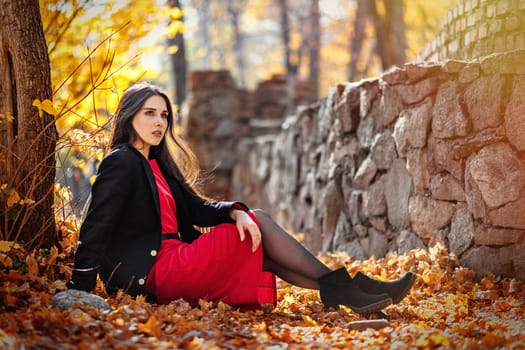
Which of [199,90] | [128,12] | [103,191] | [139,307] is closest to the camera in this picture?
[139,307]

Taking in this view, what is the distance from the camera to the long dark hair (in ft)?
11.5

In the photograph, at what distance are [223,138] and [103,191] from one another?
8104 mm

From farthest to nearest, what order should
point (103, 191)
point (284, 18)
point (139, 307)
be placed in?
point (284, 18) → point (103, 191) → point (139, 307)

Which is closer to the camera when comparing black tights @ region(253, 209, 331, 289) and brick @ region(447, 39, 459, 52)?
black tights @ region(253, 209, 331, 289)

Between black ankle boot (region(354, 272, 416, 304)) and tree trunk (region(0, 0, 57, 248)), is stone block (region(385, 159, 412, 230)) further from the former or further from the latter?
tree trunk (region(0, 0, 57, 248))

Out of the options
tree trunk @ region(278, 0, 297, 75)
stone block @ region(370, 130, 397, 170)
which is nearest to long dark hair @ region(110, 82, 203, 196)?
stone block @ region(370, 130, 397, 170)

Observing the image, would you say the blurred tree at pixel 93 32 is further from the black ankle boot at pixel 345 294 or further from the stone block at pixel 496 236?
the stone block at pixel 496 236

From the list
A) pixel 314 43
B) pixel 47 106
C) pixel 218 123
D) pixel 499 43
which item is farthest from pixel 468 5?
pixel 314 43

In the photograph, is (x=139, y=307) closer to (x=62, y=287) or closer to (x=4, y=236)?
(x=62, y=287)

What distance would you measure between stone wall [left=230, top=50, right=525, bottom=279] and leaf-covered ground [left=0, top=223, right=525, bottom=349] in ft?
1.14

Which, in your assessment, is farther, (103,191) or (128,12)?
(128,12)

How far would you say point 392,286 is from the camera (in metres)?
3.20

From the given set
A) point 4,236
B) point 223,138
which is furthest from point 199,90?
point 4,236

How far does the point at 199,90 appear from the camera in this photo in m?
11.2
